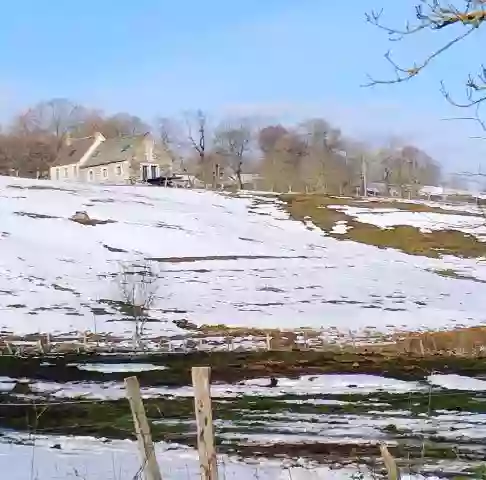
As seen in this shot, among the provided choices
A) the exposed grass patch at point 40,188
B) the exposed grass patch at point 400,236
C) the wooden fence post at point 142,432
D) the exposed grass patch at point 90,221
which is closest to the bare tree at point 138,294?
the exposed grass patch at point 90,221

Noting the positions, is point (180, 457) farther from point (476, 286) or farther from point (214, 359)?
point (476, 286)

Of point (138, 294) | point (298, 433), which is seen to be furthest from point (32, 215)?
point (298, 433)

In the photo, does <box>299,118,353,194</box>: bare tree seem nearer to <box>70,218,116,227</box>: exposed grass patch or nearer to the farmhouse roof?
the farmhouse roof

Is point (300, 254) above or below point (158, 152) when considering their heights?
below

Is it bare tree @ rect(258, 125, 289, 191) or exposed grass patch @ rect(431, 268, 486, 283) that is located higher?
bare tree @ rect(258, 125, 289, 191)

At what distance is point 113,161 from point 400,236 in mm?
37670

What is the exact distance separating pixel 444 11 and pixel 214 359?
14.3 m

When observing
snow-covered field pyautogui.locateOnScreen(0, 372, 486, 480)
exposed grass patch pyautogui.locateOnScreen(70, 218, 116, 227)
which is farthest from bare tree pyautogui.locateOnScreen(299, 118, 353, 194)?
snow-covered field pyautogui.locateOnScreen(0, 372, 486, 480)

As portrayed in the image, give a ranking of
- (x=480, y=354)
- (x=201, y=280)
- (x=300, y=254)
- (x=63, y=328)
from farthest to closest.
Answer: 1. (x=300, y=254)
2. (x=201, y=280)
3. (x=63, y=328)
4. (x=480, y=354)

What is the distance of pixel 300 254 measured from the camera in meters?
40.1

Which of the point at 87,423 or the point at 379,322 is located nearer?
the point at 87,423

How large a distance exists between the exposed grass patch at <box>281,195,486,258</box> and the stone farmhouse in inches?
958

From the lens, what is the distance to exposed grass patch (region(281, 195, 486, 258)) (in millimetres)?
42719

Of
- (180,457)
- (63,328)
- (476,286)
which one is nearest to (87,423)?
(180,457)
